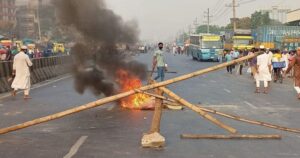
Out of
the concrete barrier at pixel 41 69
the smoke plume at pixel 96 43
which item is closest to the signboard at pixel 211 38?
the concrete barrier at pixel 41 69

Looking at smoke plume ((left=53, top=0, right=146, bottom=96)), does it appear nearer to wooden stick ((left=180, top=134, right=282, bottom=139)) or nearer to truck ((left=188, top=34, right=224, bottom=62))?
wooden stick ((left=180, top=134, right=282, bottom=139))

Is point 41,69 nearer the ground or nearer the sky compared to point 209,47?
nearer the ground

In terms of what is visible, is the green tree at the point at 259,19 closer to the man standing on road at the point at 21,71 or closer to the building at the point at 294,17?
the building at the point at 294,17

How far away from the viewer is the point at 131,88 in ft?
38.8

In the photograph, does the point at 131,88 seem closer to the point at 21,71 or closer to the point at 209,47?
the point at 21,71

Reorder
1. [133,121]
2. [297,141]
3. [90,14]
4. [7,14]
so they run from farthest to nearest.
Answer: [7,14]
[90,14]
[133,121]
[297,141]

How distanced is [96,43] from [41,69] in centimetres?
1097

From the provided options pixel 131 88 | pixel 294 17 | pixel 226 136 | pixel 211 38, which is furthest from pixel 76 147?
pixel 294 17

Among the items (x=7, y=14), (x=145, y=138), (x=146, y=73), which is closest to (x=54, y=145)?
(x=145, y=138)

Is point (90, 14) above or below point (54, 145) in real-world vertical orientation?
above

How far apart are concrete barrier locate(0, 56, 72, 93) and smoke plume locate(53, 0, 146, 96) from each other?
2.22m

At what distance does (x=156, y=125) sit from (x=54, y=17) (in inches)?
275

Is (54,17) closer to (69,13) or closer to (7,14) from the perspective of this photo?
(69,13)

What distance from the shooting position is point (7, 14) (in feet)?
447
